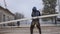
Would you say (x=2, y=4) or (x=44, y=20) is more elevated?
(x=2, y=4)

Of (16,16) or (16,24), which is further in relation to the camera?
(16,16)

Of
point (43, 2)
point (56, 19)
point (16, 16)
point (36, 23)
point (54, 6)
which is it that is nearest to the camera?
point (36, 23)

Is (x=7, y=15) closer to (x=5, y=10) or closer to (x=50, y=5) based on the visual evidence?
(x=5, y=10)

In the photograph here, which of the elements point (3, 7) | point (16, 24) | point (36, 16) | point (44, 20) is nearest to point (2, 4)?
point (3, 7)

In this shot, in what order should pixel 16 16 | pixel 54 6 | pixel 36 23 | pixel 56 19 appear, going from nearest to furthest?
1. pixel 36 23
2. pixel 56 19
3. pixel 16 16
4. pixel 54 6

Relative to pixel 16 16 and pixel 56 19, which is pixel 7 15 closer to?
pixel 16 16

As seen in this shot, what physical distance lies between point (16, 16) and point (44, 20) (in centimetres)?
316

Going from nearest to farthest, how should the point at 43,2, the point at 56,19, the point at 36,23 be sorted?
the point at 36,23 → the point at 56,19 → the point at 43,2

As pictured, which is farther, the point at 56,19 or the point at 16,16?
the point at 16,16

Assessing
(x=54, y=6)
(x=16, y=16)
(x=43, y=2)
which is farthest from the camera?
(x=43, y=2)

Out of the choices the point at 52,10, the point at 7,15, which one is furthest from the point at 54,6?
the point at 7,15

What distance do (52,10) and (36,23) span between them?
1562cm

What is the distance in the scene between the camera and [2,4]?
25.6m

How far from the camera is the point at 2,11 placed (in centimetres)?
2634
